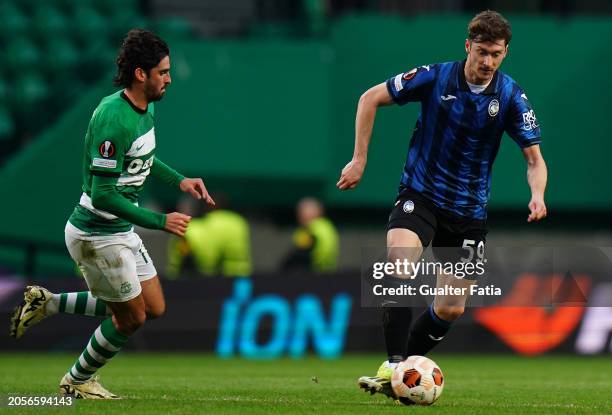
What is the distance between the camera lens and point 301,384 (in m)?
9.15

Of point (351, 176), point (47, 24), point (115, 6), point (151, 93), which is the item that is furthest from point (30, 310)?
point (115, 6)

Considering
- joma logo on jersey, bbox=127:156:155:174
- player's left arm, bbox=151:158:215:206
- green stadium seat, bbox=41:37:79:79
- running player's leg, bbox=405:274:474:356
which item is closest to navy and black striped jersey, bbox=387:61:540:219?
running player's leg, bbox=405:274:474:356

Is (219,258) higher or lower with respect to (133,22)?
lower

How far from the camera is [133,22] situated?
16500 mm

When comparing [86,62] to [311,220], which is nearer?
[311,220]

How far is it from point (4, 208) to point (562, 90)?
7360 millimetres

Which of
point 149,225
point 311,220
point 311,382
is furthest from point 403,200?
point 311,220

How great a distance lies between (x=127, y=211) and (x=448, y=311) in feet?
7.08

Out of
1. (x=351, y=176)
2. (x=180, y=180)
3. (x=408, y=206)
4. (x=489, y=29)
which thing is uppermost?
(x=489, y=29)

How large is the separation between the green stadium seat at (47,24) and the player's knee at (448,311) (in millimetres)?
10436

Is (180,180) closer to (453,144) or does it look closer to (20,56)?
(453,144)

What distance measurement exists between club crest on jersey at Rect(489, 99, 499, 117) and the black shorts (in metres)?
0.65

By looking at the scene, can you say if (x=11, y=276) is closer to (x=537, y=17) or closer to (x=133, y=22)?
(x=133, y=22)

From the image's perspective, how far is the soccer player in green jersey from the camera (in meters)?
7.04
